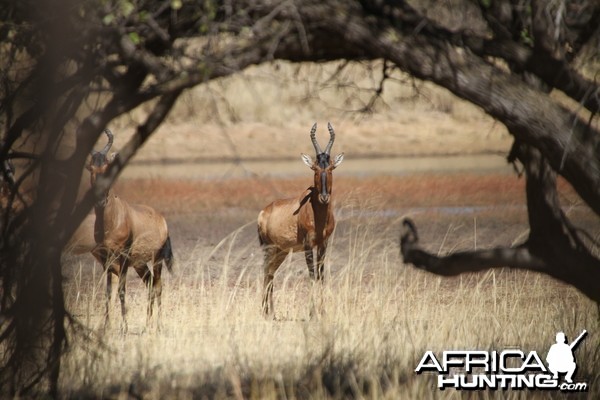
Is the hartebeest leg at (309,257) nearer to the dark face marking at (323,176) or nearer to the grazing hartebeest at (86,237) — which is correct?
the dark face marking at (323,176)

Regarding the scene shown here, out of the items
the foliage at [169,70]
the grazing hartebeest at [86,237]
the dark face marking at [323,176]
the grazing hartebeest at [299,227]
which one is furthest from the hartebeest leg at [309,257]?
the foliage at [169,70]

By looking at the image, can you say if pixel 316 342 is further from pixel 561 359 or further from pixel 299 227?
pixel 299 227

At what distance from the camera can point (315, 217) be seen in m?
10.9

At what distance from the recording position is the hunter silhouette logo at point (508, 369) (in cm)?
673

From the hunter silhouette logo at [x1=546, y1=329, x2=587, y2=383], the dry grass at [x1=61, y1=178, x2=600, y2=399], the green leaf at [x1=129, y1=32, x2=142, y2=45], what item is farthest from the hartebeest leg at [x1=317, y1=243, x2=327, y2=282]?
the green leaf at [x1=129, y1=32, x2=142, y2=45]

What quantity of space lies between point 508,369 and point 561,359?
0.30 metres

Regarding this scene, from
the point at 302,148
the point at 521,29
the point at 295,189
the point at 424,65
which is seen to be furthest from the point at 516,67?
the point at 302,148

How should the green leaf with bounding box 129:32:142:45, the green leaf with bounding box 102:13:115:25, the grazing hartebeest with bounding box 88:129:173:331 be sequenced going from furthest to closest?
the grazing hartebeest with bounding box 88:129:173:331 → the green leaf with bounding box 129:32:142:45 → the green leaf with bounding box 102:13:115:25

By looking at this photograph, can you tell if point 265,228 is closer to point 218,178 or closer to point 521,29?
point 521,29

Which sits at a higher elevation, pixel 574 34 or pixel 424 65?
pixel 574 34

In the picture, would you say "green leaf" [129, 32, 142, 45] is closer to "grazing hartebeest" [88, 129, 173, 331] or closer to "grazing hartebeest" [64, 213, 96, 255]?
"grazing hartebeest" [88, 129, 173, 331]

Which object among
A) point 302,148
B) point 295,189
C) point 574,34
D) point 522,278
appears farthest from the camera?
point 302,148

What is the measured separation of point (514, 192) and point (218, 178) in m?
5.05

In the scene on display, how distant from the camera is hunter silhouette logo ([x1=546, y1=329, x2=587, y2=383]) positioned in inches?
265
